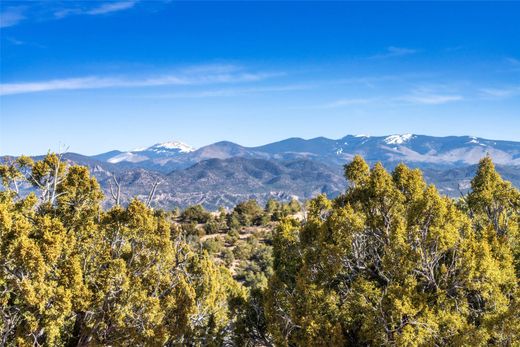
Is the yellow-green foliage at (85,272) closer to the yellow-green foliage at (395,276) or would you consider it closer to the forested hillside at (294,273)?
the forested hillside at (294,273)

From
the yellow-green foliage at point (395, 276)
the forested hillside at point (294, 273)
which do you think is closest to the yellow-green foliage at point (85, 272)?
the forested hillside at point (294, 273)

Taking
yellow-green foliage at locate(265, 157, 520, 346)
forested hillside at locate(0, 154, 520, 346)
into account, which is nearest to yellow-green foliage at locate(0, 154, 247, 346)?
forested hillside at locate(0, 154, 520, 346)

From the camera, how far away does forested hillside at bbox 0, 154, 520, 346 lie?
52.3ft

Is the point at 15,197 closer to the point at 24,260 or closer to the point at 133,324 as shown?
the point at 24,260

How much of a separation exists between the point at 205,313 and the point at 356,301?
9472 mm

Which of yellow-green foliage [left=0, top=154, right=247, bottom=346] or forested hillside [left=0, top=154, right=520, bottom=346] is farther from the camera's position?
forested hillside [left=0, top=154, right=520, bottom=346]

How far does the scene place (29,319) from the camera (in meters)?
16.0

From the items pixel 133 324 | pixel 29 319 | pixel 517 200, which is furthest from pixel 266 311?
pixel 517 200

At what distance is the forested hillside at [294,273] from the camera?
1595cm

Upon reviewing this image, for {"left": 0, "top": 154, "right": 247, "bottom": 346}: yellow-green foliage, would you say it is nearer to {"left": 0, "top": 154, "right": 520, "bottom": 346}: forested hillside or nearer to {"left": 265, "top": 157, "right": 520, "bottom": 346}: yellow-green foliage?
{"left": 0, "top": 154, "right": 520, "bottom": 346}: forested hillside

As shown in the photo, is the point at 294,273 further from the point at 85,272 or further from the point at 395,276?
the point at 85,272

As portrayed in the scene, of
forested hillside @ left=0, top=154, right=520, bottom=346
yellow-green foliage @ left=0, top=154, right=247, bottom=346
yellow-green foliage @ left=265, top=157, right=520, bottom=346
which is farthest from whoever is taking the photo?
yellow-green foliage @ left=265, top=157, right=520, bottom=346

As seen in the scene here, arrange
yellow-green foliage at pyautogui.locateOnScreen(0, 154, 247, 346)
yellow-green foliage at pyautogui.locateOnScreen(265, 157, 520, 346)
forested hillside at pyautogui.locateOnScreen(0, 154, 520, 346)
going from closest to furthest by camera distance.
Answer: yellow-green foliage at pyautogui.locateOnScreen(0, 154, 247, 346)
forested hillside at pyautogui.locateOnScreen(0, 154, 520, 346)
yellow-green foliage at pyautogui.locateOnScreen(265, 157, 520, 346)

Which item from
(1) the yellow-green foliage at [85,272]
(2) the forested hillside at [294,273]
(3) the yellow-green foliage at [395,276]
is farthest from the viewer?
(3) the yellow-green foliage at [395,276]
